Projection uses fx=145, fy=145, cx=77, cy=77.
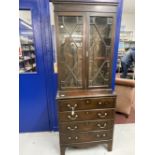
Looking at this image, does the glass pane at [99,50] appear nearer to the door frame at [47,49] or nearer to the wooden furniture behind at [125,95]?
the door frame at [47,49]

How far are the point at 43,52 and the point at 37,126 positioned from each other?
4.08ft

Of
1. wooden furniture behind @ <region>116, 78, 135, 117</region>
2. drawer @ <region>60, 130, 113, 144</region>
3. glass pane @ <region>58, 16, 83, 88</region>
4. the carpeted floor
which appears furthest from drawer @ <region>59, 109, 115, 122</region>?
wooden furniture behind @ <region>116, 78, 135, 117</region>

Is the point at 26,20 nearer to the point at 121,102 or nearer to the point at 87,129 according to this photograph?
the point at 87,129

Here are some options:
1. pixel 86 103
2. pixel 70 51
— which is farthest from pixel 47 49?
pixel 86 103

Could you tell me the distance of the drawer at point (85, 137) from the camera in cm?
185

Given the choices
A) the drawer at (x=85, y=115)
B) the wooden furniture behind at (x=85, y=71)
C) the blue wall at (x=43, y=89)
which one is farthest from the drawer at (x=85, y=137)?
the blue wall at (x=43, y=89)

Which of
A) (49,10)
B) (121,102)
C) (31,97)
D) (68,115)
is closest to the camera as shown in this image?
(68,115)

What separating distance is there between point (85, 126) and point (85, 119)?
3.9 inches

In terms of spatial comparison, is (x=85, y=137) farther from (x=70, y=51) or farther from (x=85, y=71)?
(x=70, y=51)

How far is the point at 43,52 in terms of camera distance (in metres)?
2.15

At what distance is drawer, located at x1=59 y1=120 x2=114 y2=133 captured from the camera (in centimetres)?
180

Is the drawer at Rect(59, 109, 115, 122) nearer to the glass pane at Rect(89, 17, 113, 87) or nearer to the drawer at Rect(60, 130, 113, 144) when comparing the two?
the drawer at Rect(60, 130, 113, 144)
